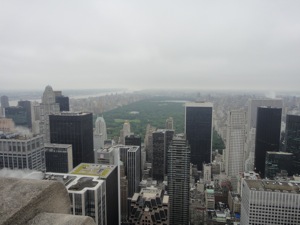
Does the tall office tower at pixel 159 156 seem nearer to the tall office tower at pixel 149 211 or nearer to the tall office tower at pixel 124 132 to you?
the tall office tower at pixel 124 132

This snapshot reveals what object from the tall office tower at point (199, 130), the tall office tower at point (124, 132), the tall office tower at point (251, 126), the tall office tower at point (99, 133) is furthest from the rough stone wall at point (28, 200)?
the tall office tower at point (199, 130)

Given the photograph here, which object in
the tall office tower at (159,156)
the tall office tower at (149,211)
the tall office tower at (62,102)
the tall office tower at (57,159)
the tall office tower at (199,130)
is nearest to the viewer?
the tall office tower at (149,211)

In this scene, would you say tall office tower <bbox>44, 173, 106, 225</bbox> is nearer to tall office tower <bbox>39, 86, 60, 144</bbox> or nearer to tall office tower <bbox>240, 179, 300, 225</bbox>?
tall office tower <bbox>240, 179, 300, 225</bbox>

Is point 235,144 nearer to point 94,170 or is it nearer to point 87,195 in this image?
point 94,170

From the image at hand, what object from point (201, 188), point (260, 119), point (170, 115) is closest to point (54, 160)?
point (201, 188)

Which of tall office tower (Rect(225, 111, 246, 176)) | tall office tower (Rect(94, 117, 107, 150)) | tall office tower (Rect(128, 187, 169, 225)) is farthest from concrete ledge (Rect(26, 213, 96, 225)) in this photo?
tall office tower (Rect(225, 111, 246, 176))

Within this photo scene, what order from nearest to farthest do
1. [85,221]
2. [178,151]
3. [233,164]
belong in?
1. [85,221]
2. [178,151]
3. [233,164]

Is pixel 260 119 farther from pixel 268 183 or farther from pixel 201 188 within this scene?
pixel 268 183
